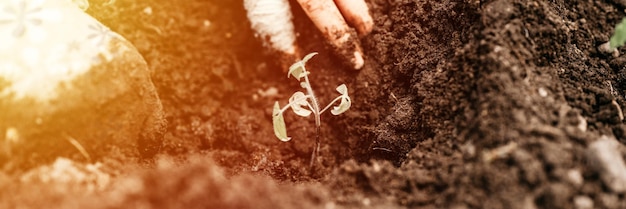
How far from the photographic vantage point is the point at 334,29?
194cm

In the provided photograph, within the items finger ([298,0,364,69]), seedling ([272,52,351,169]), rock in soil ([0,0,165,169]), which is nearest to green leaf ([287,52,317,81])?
seedling ([272,52,351,169])

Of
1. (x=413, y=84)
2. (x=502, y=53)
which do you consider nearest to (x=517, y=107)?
(x=502, y=53)

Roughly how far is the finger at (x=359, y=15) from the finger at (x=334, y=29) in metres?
0.04

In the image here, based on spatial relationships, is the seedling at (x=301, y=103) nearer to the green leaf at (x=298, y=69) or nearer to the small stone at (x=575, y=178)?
the green leaf at (x=298, y=69)

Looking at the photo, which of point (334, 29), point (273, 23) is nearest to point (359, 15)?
point (334, 29)

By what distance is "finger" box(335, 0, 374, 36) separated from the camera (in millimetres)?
1947

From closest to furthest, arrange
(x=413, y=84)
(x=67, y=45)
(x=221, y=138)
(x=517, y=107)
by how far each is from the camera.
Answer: (x=517, y=107), (x=67, y=45), (x=413, y=84), (x=221, y=138)

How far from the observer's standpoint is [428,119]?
1.52 meters

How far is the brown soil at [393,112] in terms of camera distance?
119 centimetres

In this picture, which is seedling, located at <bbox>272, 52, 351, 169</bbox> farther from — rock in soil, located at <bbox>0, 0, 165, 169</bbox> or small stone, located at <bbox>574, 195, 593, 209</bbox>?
small stone, located at <bbox>574, 195, 593, 209</bbox>

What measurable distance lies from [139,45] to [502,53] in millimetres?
1389

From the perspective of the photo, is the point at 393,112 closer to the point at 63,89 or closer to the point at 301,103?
the point at 301,103

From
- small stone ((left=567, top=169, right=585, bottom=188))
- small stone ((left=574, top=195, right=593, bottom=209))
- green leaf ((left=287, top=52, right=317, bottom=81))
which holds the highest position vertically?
small stone ((left=567, top=169, right=585, bottom=188))

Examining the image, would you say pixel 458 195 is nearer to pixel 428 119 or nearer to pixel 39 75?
pixel 428 119
